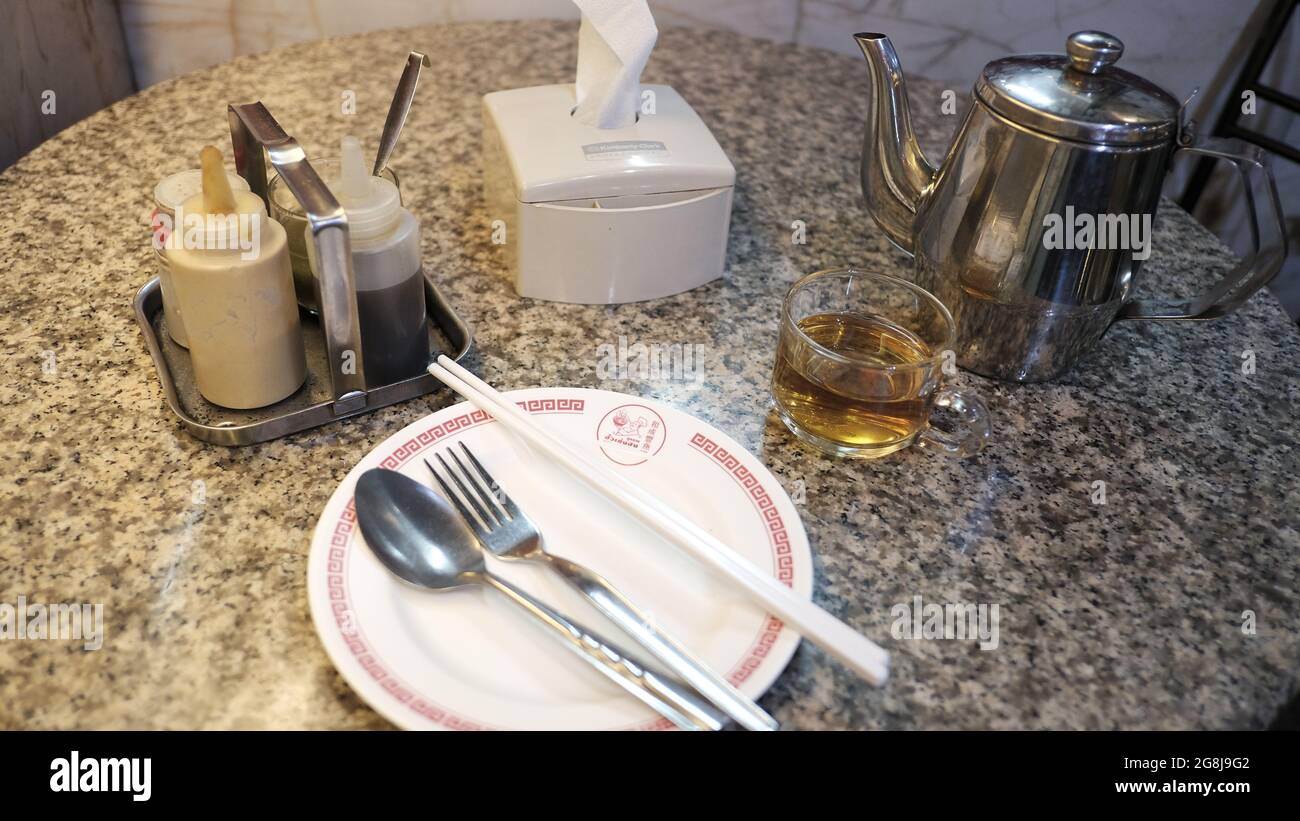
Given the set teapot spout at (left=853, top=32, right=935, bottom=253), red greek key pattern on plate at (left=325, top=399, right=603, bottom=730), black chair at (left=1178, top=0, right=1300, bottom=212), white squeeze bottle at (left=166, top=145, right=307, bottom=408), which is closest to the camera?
red greek key pattern on plate at (left=325, top=399, right=603, bottom=730)

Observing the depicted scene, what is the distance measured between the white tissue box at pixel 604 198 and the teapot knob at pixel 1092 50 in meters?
0.26

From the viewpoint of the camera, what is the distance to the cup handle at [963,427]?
67cm

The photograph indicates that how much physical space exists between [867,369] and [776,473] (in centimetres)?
10

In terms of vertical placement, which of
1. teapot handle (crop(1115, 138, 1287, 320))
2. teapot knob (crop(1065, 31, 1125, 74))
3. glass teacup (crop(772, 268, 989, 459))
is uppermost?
teapot knob (crop(1065, 31, 1125, 74))

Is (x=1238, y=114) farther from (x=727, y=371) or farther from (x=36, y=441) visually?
(x=36, y=441)

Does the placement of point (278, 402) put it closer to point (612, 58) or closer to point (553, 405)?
point (553, 405)

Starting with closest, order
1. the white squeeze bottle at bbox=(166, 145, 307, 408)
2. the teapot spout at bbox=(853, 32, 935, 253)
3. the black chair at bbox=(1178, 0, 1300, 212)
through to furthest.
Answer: the white squeeze bottle at bbox=(166, 145, 307, 408)
the teapot spout at bbox=(853, 32, 935, 253)
the black chair at bbox=(1178, 0, 1300, 212)

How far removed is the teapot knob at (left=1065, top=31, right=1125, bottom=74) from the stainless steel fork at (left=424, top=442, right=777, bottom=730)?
455 mm

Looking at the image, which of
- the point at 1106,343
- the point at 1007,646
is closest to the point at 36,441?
the point at 1007,646

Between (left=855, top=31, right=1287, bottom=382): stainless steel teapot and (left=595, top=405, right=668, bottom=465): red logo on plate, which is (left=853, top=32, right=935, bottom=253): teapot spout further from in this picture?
(left=595, top=405, right=668, bottom=465): red logo on plate

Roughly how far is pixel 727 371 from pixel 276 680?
401 millimetres

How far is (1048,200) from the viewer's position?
65cm

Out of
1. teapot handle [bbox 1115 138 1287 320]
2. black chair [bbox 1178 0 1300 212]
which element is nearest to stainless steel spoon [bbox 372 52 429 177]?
teapot handle [bbox 1115 138 1287 320]

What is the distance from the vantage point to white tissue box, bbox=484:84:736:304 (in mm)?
756
